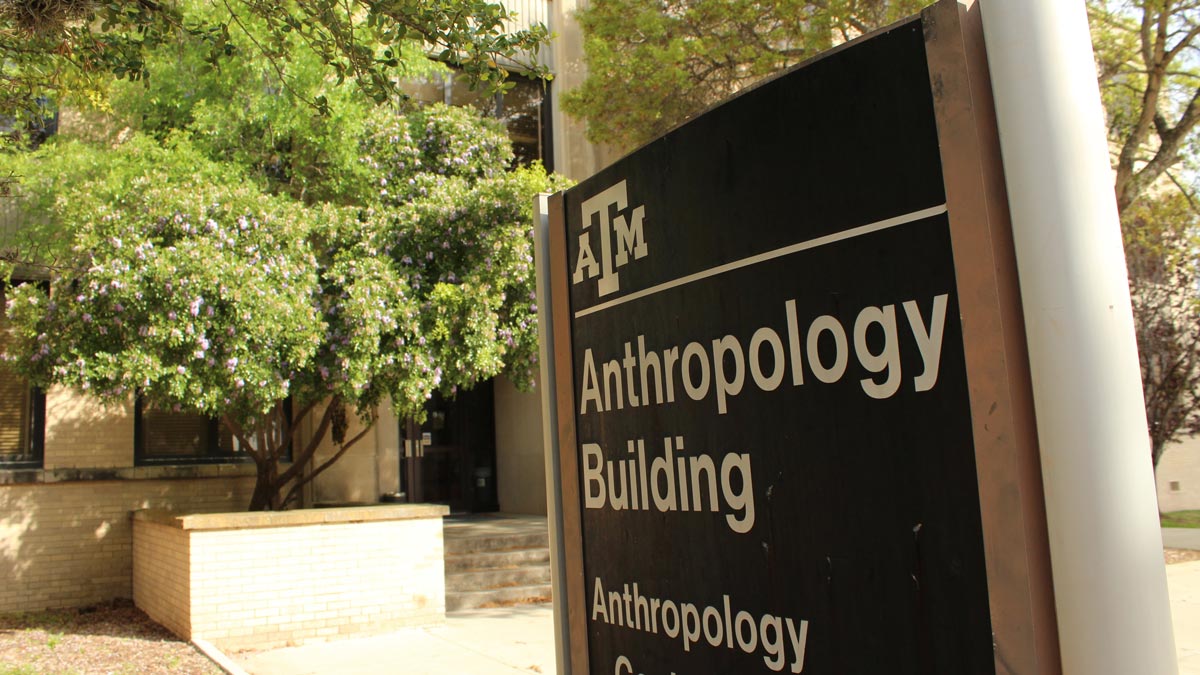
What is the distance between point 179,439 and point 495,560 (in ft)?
15.0

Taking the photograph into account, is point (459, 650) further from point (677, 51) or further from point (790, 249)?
point (677, 51)

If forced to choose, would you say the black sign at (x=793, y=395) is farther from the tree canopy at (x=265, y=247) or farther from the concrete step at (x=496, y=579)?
the concrete step at (x=496, y=579)

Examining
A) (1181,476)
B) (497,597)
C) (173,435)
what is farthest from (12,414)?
(1181,476)

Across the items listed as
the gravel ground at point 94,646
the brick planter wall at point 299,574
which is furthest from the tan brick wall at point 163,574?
the gravel ground at point 94,646

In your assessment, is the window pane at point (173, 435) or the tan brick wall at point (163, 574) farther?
the window pane at point (173, 435)

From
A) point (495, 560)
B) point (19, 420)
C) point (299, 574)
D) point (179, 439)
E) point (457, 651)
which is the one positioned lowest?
point (457, 651)

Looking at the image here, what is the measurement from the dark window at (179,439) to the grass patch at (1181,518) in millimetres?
16411

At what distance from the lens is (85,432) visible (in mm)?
11719

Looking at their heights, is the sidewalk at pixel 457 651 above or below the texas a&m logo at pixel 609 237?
below

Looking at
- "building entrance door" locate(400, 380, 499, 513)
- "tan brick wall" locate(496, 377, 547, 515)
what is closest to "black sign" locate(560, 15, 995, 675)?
"tan brick wall" locate(496, 377, 547, 515)

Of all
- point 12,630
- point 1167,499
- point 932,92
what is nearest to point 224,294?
point 12,630

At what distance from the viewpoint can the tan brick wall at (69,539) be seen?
36.2 feet

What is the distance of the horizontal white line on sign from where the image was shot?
1.37m

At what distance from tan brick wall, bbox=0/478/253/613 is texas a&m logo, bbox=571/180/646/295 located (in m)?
11.2
